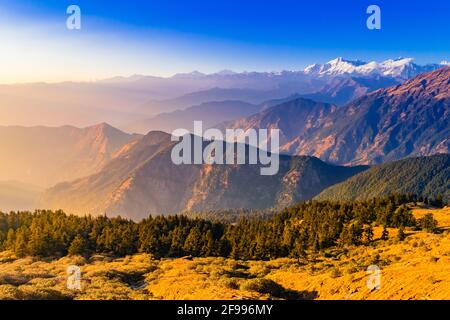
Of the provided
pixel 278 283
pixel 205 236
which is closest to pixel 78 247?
pixel 205 236

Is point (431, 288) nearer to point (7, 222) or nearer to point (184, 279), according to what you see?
point (184, 279)

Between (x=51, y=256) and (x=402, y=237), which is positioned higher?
(x=402, y=237)

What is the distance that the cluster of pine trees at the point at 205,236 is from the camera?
125500 mm

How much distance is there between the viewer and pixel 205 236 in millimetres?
142375

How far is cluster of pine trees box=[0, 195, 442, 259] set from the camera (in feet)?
412

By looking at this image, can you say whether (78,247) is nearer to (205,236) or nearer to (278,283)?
(205,236)

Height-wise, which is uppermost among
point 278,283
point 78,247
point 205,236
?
point 278,283

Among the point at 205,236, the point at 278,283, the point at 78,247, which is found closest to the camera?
the point at 278,283

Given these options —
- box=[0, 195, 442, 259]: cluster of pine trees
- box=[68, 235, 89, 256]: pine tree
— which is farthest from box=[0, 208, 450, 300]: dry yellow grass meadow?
box=[68, 235, 89, 256]: pine tree

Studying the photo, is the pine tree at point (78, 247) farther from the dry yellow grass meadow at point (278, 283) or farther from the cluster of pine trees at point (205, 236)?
the dry yellow grass meadow at point (278, 283)
